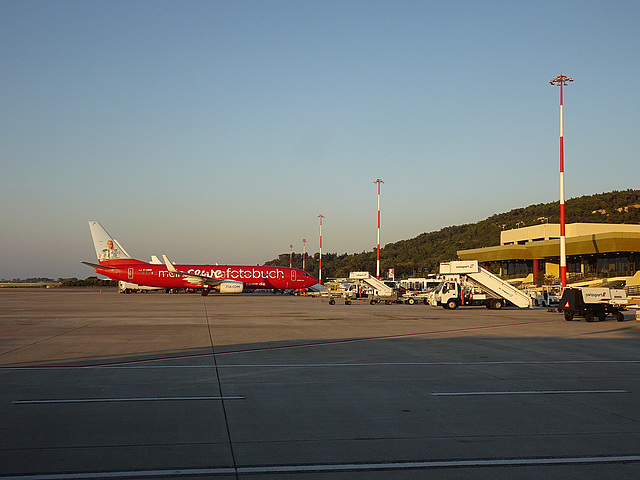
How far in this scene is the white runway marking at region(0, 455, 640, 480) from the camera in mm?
6496

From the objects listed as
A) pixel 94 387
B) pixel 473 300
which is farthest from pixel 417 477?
pixel 473 300

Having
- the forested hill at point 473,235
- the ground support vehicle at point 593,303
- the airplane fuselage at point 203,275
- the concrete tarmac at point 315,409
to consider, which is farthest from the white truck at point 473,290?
the forested hill at point 473,235

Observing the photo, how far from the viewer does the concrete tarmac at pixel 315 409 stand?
7.00 metres

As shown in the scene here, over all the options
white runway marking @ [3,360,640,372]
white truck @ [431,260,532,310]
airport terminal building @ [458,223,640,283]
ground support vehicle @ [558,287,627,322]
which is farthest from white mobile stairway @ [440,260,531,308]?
airport terminal building @ [458,223,640,283]

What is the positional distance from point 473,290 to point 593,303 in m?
12.0

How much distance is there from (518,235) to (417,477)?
93.2 metres

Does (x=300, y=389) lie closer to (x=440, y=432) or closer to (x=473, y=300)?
(x=440, y=432)

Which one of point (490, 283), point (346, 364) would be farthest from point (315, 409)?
point (490, 283)

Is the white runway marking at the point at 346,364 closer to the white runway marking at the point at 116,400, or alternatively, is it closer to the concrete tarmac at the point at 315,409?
→ the concrete tarmac at the point at 315,409

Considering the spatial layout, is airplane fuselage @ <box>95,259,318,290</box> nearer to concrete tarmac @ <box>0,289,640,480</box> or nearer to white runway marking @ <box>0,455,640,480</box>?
concrete tarmac @ <box>0,289,640,480</box>

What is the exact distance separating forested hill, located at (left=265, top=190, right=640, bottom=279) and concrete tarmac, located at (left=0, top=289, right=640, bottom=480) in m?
105

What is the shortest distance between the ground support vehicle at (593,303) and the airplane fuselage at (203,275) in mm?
44550

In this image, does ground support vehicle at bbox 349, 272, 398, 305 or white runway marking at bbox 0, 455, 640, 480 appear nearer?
white runway marking at bbox 0, 455, 640, 480

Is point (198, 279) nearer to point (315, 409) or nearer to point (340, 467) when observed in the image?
point (315, 409)
